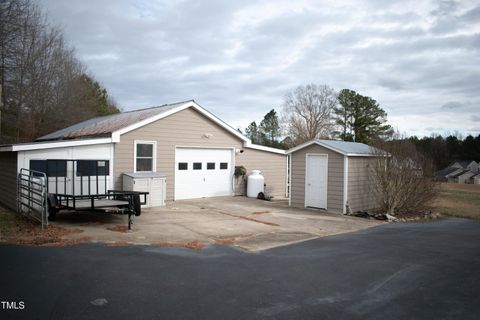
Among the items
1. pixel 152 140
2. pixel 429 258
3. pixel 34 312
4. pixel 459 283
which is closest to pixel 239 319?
pixel 34 312

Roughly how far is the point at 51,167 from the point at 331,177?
32.6 ft

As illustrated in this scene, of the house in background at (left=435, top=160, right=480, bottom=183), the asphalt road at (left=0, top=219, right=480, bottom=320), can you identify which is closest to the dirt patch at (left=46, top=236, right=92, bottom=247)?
the asphalt road at (left=0, top=219, right=480, bottom=320)

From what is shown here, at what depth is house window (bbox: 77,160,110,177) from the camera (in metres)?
14.1

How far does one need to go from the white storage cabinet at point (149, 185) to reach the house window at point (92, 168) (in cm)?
75

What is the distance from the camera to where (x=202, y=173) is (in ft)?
59.9

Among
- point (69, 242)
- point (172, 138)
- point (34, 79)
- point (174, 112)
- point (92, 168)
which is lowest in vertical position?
point (69, 242)

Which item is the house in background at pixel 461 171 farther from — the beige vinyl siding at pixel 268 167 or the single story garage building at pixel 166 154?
the single story garage building at pixel 166 154

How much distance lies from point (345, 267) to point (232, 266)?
206 cm

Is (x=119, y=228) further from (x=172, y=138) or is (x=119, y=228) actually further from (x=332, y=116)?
(x=332, y=116)

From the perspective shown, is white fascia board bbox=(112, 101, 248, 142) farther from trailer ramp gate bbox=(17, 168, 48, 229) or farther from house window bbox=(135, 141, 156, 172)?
trailer ramp gate bbox=(17, 168, 48, 229)

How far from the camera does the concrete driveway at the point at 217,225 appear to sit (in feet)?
31.2

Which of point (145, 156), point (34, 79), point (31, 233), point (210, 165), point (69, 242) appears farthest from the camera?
point (34, 79)

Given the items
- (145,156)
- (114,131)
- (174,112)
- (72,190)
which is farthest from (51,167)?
(174,112)

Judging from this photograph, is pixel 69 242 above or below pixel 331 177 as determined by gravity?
below
